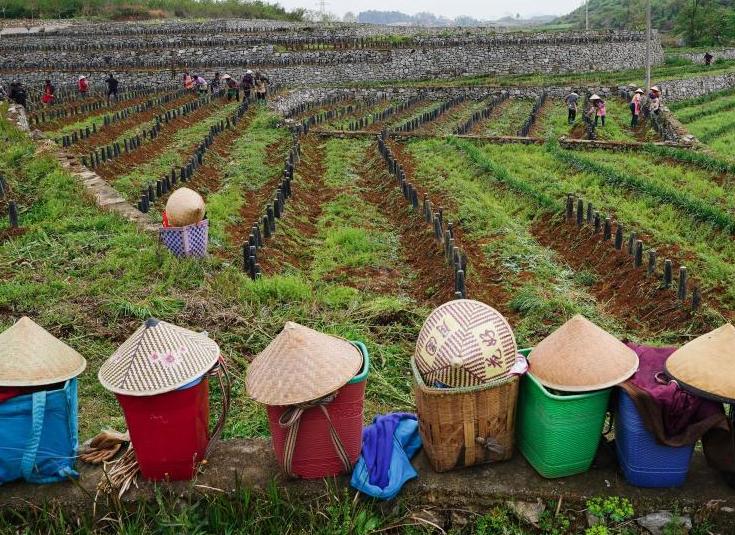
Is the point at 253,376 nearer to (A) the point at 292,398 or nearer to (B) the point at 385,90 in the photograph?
(A) the point at 292,398

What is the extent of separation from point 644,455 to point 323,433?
1.68 m

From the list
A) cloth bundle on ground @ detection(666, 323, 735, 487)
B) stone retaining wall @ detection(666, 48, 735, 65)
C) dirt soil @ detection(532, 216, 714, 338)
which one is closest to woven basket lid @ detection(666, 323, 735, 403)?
cloth bundle on ground @ detection(666, 323, 735, 487)

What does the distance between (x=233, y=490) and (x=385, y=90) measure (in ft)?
104

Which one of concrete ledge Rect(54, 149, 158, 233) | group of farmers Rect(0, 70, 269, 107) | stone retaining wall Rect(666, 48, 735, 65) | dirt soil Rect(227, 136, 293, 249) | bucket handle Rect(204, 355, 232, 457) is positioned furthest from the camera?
stone retaining wall Rect(666, 48, 735, 65)

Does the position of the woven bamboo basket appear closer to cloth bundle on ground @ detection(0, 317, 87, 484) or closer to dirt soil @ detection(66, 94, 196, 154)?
cloth bundle on ground @ detection(0, 317, 87, 484)

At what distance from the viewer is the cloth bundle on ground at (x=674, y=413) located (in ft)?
12.0

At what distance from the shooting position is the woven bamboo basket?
152 inches

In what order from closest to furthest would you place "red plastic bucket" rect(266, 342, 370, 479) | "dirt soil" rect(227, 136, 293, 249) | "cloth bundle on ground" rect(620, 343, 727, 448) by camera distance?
"cloth bundle on ground" rect(620, 343, 727, 448) < "red plastic bucket" rect(266, 342, 370, 479) < "dirt soil" rect(227, 136, 293, 249)

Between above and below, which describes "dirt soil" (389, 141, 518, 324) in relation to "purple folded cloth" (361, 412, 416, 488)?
below

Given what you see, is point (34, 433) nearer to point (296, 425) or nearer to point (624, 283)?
point (296, 425)

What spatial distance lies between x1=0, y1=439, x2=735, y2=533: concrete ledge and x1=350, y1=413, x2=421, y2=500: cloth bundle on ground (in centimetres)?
9

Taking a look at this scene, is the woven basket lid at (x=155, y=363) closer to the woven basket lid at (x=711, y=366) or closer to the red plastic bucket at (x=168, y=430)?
the red plastic bucket at (x=168, y=430)

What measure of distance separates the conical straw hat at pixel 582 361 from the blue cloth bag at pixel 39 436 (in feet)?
8.38

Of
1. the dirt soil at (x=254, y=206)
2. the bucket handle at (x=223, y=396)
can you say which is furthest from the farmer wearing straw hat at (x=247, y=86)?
the bucket handle at (x=223, y=396)
